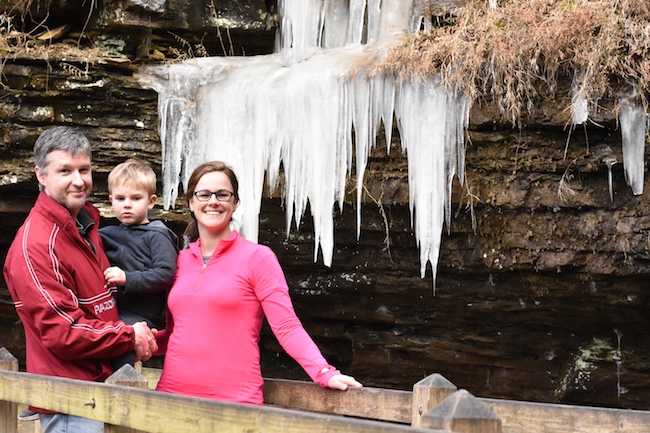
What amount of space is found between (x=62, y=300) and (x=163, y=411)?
2.24 feet

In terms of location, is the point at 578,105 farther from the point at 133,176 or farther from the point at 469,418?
the point at 469,418

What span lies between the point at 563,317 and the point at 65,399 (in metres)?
5.40

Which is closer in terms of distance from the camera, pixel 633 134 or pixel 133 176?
pixel 133 176

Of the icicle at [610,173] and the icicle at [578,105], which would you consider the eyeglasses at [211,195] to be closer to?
the icicle at [578,105]

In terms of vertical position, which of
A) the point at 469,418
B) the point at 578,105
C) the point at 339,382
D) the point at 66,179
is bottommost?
the point at 339,382

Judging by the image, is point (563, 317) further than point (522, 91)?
Yes

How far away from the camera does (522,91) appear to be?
6.05m

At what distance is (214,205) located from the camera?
3.38 m

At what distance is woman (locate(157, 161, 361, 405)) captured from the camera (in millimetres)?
3250

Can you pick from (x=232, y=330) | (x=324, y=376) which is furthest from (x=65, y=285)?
(x=324, y=376)

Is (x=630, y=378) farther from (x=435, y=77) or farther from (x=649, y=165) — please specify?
(x=435, y=77)

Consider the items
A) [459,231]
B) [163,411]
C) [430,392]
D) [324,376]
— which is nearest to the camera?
[163,411]

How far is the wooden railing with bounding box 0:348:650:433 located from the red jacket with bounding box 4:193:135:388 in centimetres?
14

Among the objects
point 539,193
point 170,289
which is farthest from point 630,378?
point 170,289
